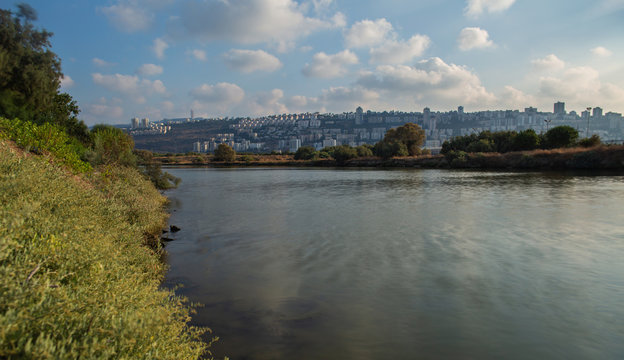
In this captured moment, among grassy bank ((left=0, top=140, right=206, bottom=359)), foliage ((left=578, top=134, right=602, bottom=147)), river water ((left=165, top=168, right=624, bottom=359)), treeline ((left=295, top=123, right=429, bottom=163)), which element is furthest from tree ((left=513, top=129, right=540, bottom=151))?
grassy bank ((left=0, top=140, right=206, bottom=359))

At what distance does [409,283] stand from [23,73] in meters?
26.9

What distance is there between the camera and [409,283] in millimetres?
10305

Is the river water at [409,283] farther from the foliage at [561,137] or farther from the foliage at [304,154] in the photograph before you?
the foliage at [304,154]

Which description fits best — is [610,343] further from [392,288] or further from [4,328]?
[4,328]

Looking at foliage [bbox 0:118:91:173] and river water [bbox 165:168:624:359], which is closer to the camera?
river water [bbox 165:168:624:359]

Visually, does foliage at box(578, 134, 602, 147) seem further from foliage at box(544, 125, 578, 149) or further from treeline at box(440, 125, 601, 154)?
foliage at box(544, 125, 578, 149)

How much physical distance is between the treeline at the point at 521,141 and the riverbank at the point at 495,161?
5.53 metres

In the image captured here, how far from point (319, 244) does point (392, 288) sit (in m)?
5.40

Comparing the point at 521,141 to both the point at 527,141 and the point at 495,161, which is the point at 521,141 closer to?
the point at 527,141

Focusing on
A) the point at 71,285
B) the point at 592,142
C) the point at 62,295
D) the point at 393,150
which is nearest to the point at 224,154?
the point at 393,150

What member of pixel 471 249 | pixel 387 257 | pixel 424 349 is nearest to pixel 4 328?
pixel 424 349

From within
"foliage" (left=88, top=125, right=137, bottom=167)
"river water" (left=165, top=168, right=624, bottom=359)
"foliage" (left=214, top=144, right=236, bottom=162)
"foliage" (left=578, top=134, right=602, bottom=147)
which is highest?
"foliage" (left=578, top=134, right=602, bottom=147)

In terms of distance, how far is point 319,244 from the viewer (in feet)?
49.3

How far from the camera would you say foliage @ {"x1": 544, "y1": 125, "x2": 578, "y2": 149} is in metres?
64.9
